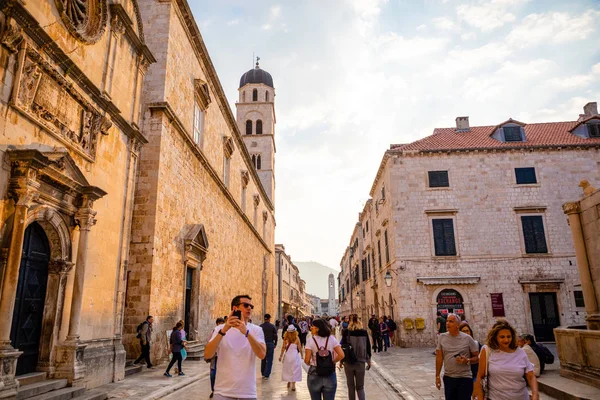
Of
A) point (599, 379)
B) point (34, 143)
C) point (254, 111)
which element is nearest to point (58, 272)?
point (34, 143)

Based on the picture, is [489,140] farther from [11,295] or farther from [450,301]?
[11,295]

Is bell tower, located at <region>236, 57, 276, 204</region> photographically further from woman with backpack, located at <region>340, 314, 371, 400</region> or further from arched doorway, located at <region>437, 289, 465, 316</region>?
woman with backpack, located at <region>340, 314, 371, 400</region>

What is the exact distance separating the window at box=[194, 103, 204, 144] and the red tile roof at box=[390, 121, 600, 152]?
1083 centimetres

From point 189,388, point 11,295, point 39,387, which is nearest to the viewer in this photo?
point 11,295

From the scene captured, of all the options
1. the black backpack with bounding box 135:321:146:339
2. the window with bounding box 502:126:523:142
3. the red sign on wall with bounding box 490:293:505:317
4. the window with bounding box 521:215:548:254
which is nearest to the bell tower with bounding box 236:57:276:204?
the window with bounding box 502:126:523:142

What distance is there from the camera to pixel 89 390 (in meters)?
8.00

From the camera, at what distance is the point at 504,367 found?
397 cm

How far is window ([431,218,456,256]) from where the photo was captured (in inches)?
830

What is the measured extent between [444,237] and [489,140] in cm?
665

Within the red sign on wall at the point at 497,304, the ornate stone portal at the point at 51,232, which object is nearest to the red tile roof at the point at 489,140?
the red sign on wall at the point at 497,304

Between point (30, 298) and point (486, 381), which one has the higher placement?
point (30, 298)

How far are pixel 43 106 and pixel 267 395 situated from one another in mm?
7069

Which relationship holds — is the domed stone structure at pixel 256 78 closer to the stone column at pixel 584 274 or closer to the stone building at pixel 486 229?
the stone building at pixel 486 229

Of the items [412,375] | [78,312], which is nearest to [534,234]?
[412,375]
